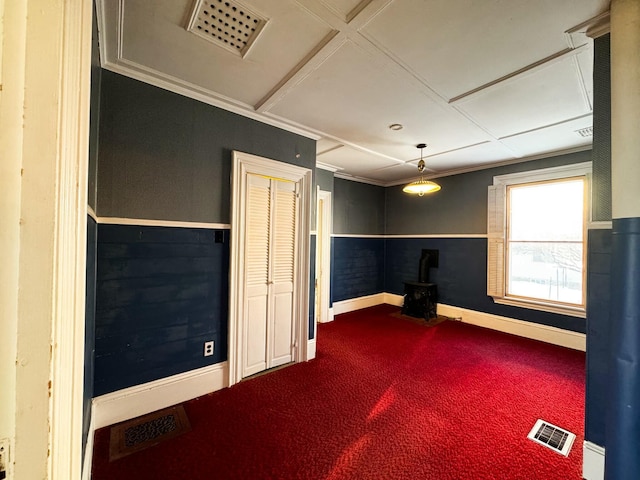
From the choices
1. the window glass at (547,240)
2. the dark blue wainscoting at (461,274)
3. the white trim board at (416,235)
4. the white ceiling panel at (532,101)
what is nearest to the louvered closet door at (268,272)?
the white ceiling panel at (532,101)

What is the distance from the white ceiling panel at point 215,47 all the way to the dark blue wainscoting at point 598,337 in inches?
82.7

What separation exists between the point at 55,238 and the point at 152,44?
71.6 inches

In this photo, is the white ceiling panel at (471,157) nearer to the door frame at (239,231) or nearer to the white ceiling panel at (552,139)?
the white ceiling panel at (552,139)

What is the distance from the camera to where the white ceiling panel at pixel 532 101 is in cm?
200

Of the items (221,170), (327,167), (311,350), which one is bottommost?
(311,350)

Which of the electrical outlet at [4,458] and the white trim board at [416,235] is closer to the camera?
the electrical outlet at [4,458]

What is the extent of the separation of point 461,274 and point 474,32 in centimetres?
386

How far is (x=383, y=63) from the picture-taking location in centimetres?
189

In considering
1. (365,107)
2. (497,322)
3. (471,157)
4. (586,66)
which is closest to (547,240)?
(497,322)

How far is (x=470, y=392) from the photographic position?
2.49m

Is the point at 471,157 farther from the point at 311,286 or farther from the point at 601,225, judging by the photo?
the point at 311,286

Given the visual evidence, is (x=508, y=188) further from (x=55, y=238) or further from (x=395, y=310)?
(x=55, y=238)

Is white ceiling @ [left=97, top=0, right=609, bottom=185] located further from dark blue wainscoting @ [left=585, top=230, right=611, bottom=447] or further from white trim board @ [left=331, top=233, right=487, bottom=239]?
white trim board @ [left=331, top=233, right=487, bottom=239]

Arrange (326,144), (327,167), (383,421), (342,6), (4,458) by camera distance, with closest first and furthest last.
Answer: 1. (4,458)
2. (342,6)
3. (383,421)
4. (326,144)
5. (327,167)
